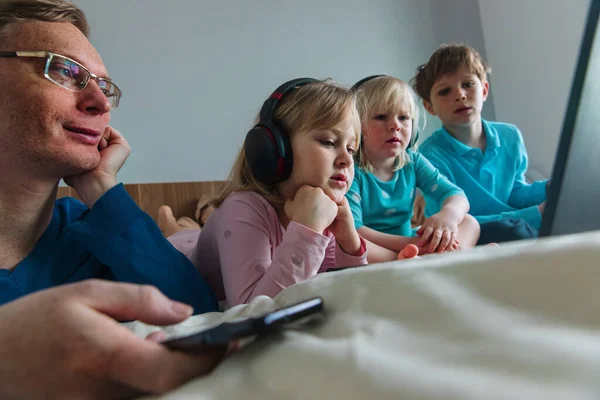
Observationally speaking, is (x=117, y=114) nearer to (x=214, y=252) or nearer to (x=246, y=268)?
(x=214, y=252)

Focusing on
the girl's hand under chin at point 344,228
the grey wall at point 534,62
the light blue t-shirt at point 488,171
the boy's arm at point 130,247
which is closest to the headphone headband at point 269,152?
the girl's hand under chin at point 344,228

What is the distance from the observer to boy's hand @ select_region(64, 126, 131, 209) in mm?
899

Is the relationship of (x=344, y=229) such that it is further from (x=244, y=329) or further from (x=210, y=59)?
(x=210, y=59)

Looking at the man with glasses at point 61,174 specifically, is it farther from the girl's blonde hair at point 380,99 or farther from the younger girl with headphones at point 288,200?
the girl's blonde hair at point 380,99

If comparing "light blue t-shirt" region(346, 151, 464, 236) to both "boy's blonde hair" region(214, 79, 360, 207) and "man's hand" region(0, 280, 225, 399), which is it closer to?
"boy's blonde hair" region(214, 79, 360, 207)

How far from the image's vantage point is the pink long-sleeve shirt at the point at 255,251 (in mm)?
814

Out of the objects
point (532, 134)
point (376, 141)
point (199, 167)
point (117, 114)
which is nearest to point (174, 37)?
point (117, 114)

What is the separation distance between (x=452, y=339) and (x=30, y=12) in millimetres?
946

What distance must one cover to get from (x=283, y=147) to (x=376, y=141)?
59cm

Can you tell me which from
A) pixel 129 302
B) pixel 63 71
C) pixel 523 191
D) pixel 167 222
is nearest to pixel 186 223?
pixel 167 222

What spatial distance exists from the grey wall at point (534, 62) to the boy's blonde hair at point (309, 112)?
167 cm

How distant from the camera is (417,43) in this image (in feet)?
9.36

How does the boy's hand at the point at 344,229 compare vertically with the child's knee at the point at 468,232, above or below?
above

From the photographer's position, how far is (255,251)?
90cm
